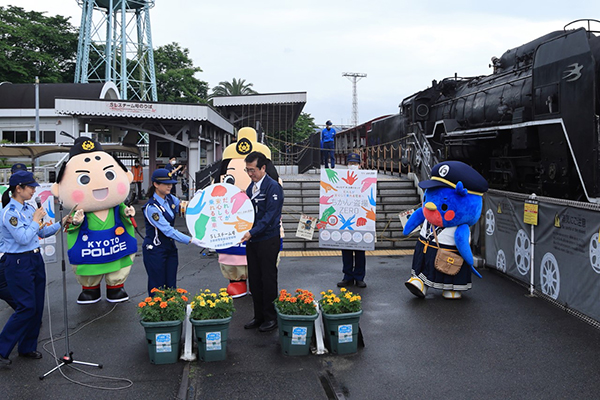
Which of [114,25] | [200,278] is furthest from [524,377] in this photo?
[114,25]

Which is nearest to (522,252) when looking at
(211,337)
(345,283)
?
(345,283)

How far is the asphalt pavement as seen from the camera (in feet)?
13.8

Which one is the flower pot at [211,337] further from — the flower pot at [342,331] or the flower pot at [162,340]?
the flower pot at [342,331]

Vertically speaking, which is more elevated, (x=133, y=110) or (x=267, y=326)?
(x=133, y=110)

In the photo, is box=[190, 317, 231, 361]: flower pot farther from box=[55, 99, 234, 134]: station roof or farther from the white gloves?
box=[55, 99, 234, 134]: station roof

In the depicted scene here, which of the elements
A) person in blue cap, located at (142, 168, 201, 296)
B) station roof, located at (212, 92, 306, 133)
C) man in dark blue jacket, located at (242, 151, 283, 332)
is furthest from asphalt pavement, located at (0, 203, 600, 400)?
station roof, located at (212, 92, 306, 133)

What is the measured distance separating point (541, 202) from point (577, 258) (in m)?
1.14

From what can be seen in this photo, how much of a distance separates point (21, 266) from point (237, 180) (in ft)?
11.4

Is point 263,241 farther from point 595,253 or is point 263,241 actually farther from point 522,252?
point 522,252

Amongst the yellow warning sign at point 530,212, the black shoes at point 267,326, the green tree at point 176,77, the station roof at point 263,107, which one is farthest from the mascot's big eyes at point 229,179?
the green tree at point 176,77

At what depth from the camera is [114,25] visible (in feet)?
128

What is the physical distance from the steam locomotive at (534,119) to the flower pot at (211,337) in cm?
603

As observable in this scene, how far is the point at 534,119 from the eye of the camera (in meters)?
8.93

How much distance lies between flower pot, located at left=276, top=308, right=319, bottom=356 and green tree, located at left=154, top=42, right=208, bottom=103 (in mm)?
41550
